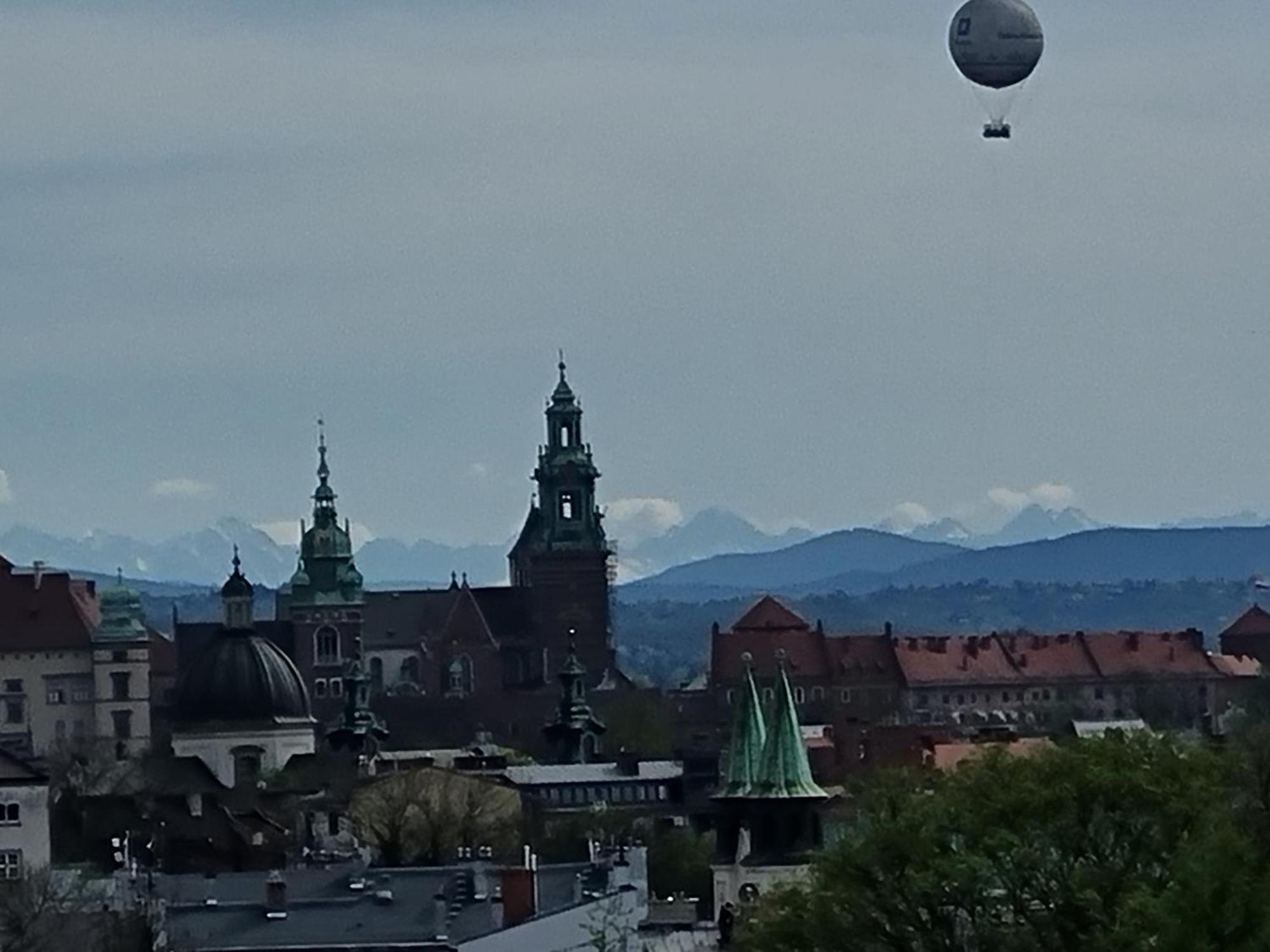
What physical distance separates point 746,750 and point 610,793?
5415cm

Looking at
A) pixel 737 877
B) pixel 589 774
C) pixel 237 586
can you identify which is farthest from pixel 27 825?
pixel 237 586

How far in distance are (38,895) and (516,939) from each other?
6.18 meters

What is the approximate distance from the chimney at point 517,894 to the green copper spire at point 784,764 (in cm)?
1197

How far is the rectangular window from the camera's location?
9319 centimetres

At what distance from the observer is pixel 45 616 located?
598ft

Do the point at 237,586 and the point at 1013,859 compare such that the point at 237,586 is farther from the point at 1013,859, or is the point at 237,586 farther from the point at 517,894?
the point at 1013,859

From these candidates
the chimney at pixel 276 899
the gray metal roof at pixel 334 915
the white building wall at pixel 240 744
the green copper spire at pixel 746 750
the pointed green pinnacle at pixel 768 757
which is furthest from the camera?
the white building wall at pixel 240 744

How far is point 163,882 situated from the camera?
94.8 meters

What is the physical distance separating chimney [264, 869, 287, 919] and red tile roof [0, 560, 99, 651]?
9359 centimetres

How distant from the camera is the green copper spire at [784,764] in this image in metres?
98.4

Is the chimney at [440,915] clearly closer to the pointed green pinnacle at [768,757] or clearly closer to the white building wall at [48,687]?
the pointed green pinnacle at [768,757]

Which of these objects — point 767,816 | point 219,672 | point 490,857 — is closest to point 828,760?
point 219,672

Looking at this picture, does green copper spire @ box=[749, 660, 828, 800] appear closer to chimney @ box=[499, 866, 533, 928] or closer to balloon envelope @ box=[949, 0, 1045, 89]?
chimney @ box=[499, 866, 533, 928]

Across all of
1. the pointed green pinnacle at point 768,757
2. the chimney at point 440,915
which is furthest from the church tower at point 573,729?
the chimney at point 440,915
